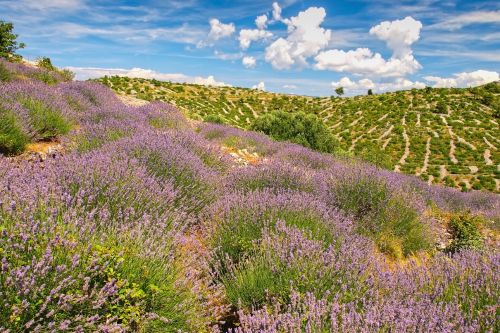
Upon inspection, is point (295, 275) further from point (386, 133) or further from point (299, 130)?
point (386, 133)

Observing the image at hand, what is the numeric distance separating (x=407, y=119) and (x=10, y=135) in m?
36.7

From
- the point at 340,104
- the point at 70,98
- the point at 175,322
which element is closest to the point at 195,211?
the point at 175,322

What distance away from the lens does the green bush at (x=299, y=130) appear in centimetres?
1567

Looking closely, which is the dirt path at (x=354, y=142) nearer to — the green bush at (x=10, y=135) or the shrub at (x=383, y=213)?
the shrub at (x=383, y=213)

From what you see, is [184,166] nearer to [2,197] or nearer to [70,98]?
[2,197]

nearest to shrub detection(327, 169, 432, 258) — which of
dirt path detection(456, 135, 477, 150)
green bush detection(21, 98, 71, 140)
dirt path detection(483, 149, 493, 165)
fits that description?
green bush detection(21, 98, 71, 140)

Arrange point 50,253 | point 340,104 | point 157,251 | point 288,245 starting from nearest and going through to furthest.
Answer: point 50,253 < point 157,251 < point 288,245 < point 340,104

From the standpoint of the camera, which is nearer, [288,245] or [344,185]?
[288,245]

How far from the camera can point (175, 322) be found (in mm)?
2180

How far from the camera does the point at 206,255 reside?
3.29 metres

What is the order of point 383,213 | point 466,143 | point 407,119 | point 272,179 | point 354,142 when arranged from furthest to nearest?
point 407,119, point 354,142, point 466,143, point 383,213, point 272,179

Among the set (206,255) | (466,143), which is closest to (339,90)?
(466,143)

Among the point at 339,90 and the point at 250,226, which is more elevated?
the point at 339,90

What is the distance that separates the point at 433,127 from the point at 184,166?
3418cm
